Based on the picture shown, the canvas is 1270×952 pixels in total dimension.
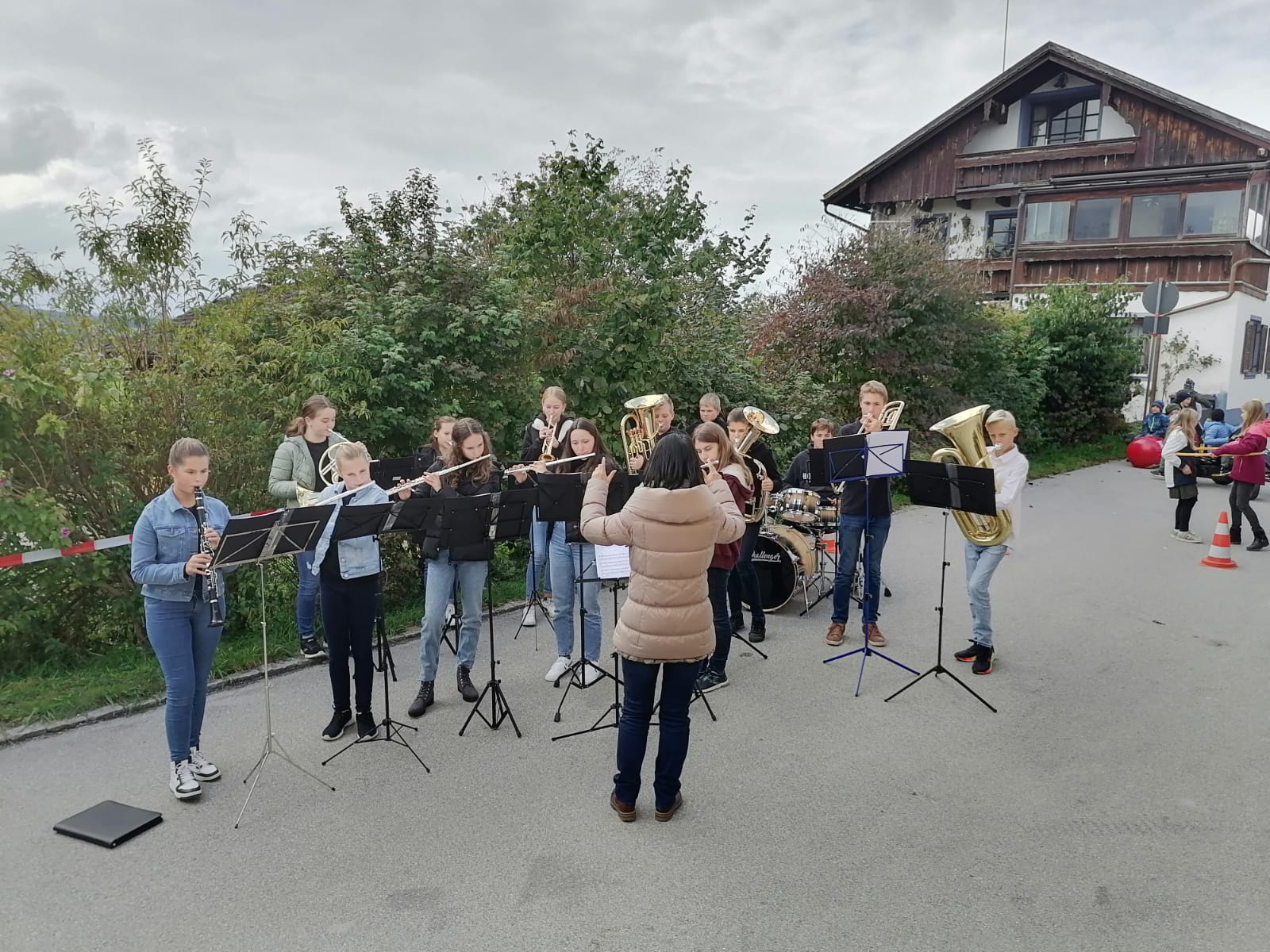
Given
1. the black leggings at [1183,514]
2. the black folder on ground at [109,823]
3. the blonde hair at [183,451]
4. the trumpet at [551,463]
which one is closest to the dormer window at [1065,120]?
the black leggings at [1183,514]

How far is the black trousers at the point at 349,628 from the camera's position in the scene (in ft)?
16.0

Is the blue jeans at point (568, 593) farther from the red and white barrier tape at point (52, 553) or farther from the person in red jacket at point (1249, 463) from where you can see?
the person in red jacket at point (1249, 463)

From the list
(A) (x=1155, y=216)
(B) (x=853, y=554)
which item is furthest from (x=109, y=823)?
(A) (x=1155, y=216)

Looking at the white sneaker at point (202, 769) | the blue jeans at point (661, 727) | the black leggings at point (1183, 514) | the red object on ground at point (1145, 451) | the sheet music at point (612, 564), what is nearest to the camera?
the blue jeans at point (661, 727)

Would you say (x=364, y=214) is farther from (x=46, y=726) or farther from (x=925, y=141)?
(x=925, y=141)

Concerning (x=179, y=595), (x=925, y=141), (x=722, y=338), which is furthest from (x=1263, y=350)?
(x=179, y=595)

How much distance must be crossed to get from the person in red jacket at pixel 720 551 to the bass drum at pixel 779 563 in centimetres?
138

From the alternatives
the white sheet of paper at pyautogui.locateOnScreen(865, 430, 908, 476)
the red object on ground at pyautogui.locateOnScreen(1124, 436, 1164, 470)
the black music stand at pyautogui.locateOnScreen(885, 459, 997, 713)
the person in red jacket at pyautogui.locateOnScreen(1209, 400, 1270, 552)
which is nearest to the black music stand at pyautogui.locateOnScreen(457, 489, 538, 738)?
the white sheet of paper at pyautogui.locateOnScreen(865, 430, 908, 476)

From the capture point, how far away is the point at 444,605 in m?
5.54

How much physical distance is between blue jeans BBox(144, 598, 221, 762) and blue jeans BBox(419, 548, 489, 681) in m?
1.31

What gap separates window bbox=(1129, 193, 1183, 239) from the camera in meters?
23.8

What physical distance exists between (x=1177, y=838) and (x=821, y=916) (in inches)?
77.0

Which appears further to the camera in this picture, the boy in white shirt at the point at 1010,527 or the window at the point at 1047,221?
the window at the point at 1047,221

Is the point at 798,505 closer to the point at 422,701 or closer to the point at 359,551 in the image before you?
the point at 422,701
